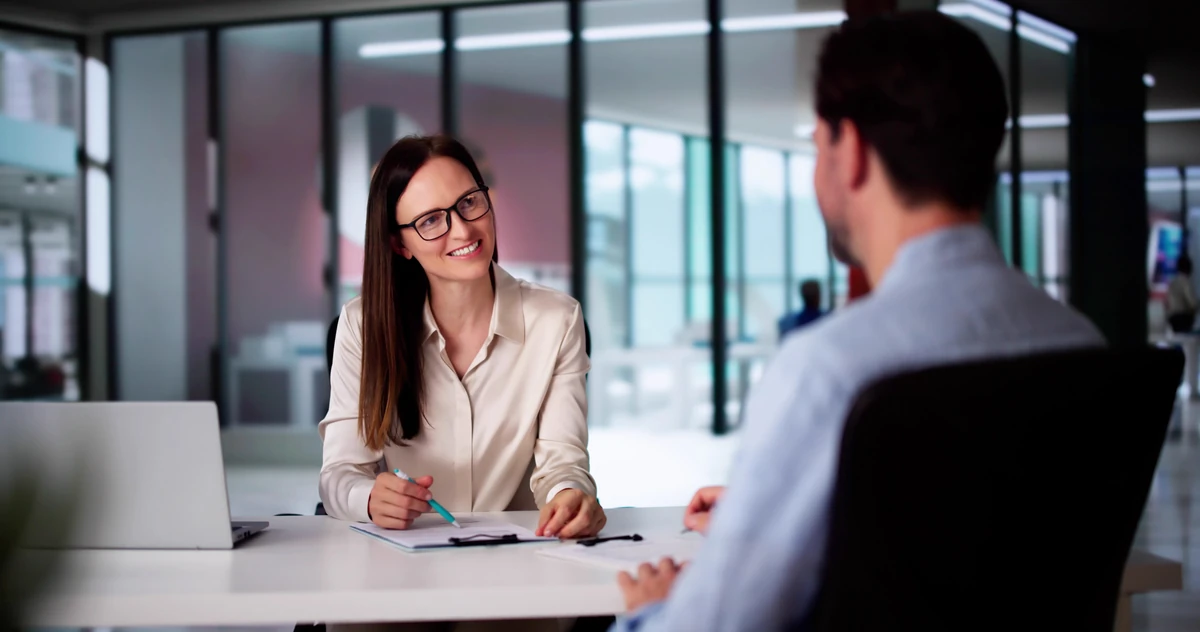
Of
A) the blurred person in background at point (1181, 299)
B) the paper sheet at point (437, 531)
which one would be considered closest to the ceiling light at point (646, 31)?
the blurred person in background at point (1181, 299)

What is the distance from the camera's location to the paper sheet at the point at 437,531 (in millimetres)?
1596

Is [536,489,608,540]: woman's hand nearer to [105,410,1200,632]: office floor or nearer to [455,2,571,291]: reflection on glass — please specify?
[105,410,1200,632]: office floor

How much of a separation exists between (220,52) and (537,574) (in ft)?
26.0

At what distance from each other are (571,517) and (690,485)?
4564mm

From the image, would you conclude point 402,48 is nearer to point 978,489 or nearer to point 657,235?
point 657,235

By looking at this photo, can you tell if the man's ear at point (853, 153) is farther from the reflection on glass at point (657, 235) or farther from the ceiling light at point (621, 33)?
the ceiling light at point (621, 33)

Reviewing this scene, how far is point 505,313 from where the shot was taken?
2.20m

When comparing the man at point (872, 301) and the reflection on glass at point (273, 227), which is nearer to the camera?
the man at point (872, 301)

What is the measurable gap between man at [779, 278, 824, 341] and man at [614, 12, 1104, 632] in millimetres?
6340

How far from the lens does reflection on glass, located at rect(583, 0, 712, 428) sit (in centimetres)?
784

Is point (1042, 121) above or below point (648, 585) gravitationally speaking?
above

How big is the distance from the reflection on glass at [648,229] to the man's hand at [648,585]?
6.57 m

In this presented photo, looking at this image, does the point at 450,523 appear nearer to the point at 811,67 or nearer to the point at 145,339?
the point at 811,67

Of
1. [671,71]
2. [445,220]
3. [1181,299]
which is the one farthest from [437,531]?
[1181,299]
